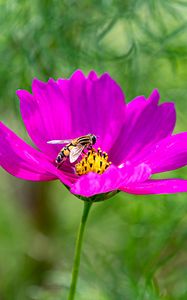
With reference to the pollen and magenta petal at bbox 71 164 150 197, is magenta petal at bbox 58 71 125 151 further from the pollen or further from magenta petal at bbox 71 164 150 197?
magenta petal at bbox 71 164 150 197

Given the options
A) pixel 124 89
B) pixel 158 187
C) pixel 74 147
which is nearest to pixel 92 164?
pixel 74 147

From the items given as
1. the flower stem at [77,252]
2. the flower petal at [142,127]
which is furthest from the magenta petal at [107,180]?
the flower petal at [142,127]

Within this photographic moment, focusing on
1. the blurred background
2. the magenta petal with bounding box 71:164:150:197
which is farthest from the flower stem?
the blurred background

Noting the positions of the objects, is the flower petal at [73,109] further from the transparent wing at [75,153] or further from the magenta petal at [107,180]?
the magenta petal at [107,180]

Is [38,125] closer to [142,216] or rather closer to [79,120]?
[79,120]

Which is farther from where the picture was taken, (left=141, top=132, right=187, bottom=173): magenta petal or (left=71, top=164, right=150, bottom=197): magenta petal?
(left=141, top=132, right=187, bottom=173): magenta petal

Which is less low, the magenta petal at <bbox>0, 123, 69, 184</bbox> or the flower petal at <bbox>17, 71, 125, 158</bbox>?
the flower petal at <bbox>17, 71, 125, 158</bbox>
